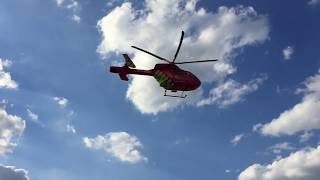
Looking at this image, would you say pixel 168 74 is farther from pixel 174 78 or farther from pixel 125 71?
pixel 125 71

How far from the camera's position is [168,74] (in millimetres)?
81125

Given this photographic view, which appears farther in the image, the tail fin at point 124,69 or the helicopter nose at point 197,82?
the helicopter nose at point 197,82

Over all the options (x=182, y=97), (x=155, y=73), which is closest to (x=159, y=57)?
(x=155, y=73)

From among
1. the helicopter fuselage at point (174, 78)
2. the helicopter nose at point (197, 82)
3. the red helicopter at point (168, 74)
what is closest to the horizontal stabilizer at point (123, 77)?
the red helicopter at point (168, 74)

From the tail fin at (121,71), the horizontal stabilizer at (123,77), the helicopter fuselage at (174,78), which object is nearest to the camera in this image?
the helicopter fuselage at (174,78)

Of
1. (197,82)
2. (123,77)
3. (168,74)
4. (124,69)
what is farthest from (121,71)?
(197,82)

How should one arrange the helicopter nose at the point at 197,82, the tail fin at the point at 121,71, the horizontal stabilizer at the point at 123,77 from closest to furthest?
the tail fin at the point at 121,71 → the helicopter nose at the point at 197,82 → the horizontal stabilizer at the point at 123,77

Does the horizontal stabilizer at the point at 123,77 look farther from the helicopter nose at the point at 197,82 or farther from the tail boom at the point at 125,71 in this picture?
the helicopter nose at the point at 197,82

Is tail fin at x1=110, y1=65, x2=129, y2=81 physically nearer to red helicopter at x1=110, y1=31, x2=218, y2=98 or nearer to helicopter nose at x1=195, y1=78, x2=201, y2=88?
red helicopter at x1=110, y1=31, x2=218, y2=98

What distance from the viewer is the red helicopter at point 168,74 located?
80.4m

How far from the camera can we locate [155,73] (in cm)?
8450

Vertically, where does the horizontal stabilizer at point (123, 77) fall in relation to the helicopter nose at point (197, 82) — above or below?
above

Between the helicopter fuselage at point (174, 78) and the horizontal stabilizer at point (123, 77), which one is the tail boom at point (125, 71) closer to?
the horizontal stabilizer at point (123, 77)

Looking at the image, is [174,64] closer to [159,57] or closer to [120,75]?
[159,57]
